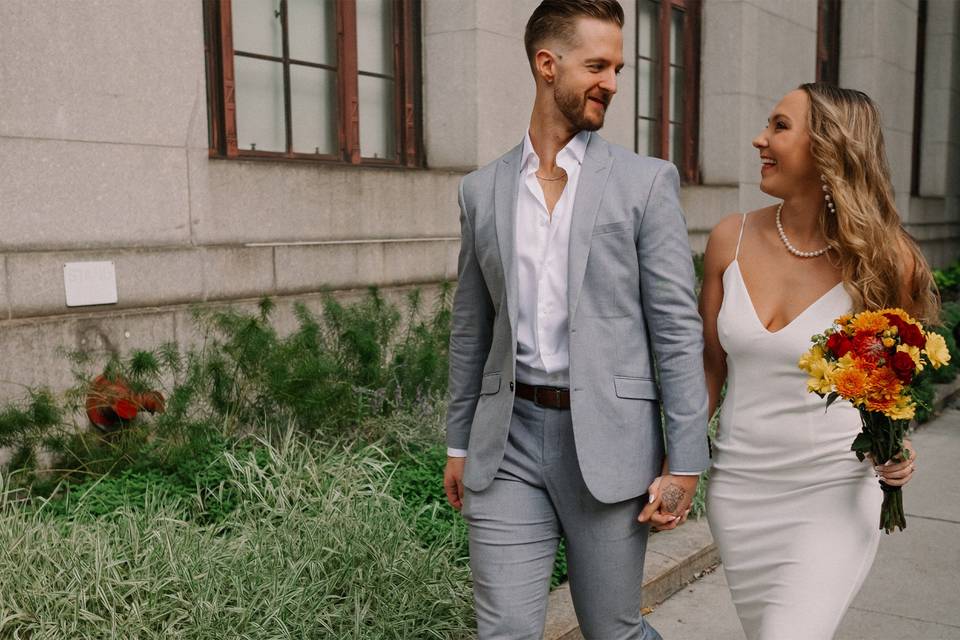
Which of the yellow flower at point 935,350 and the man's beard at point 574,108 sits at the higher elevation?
the man's beard at point 574,108

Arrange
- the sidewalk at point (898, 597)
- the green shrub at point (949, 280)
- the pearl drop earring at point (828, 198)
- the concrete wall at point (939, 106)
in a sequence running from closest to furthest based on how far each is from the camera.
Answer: the pearl drop earring at point (828, 198)
the sidewalk at point (898, 597)
the green shrub at point (949, 280)
the concrete wall at point (939, 106)

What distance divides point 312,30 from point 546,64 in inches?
212

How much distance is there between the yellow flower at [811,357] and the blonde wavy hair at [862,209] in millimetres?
237

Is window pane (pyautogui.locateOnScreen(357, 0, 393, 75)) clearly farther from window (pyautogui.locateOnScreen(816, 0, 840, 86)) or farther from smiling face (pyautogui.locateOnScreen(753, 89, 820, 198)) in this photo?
window (pyautogui.locateOnScreen(816, 0, 840, 86))

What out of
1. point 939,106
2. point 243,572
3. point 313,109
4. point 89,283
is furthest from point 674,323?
point 939,106

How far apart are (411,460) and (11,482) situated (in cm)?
195

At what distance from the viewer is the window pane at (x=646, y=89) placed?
39.0 ft

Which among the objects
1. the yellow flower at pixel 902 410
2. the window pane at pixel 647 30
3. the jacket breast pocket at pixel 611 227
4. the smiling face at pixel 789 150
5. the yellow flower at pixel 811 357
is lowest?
the yellow flower at pixel 902 410

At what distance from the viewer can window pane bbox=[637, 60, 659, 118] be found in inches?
468

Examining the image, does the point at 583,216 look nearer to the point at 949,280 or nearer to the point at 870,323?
the point at 870,323

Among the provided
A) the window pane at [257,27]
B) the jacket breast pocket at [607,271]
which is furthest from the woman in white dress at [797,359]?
the window pane at [257,27]

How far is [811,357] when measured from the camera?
2.91m

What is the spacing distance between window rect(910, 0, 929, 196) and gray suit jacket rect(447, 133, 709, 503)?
17800 mm

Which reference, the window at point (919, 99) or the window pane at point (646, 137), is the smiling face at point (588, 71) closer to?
the window pane at point (646, 137)
